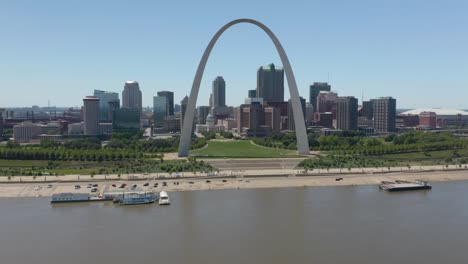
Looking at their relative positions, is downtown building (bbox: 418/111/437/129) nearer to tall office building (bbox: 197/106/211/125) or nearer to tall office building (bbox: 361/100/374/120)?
tall office building (bbox: 361/100/374/120)

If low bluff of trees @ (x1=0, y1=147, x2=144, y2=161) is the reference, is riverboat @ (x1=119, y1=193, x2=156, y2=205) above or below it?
below

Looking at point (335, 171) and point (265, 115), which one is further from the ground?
point (265, 115)

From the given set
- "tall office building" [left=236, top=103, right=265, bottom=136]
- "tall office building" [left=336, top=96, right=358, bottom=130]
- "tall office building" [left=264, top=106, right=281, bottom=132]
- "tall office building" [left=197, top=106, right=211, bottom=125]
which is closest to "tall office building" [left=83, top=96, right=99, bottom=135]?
"tall office building" [left=236, top=103, right=265, bottom=136]

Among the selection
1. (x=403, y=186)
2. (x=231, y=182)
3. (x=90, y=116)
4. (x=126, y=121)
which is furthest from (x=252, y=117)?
(x=403, y=186)

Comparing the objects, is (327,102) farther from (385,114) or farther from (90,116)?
(90,116)

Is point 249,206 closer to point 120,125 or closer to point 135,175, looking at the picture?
point 135,175

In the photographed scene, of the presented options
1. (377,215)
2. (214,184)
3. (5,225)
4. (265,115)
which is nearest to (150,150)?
(214,184)
